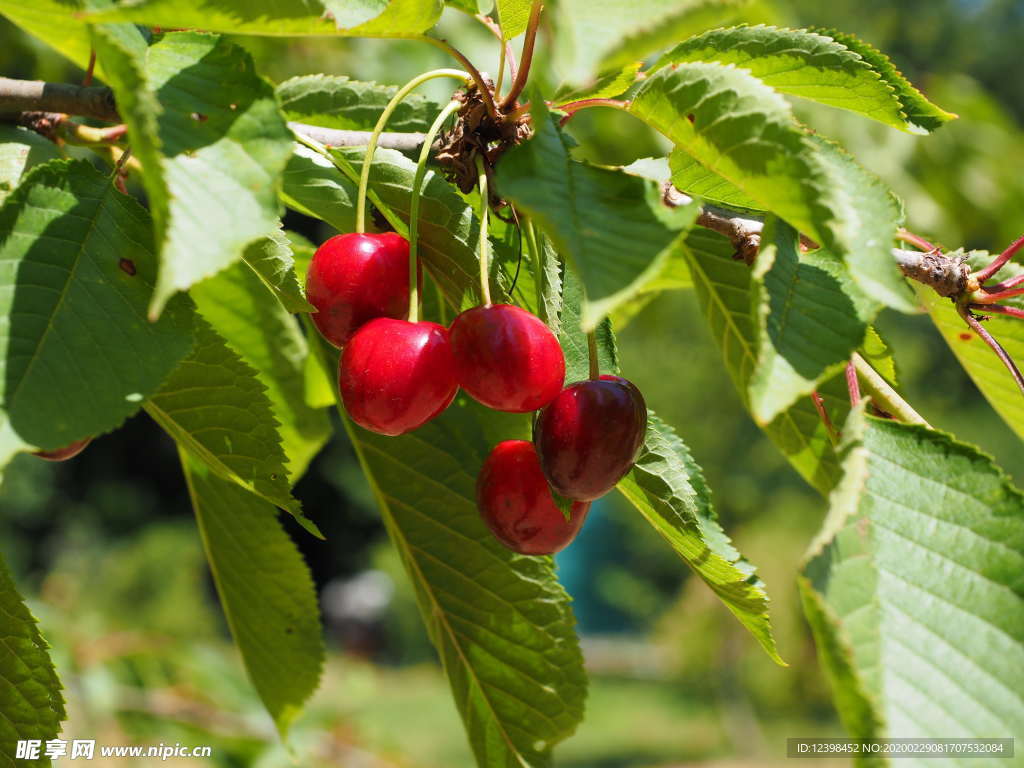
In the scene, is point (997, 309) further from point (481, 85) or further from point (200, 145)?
point (200, 145)

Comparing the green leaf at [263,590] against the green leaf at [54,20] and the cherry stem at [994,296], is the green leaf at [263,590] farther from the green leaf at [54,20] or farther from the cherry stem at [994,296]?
the cherry stem at [994,296]

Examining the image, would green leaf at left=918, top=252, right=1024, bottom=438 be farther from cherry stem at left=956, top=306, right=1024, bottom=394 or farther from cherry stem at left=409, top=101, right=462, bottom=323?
cherry stem at left=409, top=101, right=462, bottom=323

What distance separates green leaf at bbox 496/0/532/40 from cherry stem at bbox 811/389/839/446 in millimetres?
427

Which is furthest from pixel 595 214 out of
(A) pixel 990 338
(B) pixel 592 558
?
(B) pixel 592 558

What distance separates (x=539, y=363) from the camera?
744 millimetres

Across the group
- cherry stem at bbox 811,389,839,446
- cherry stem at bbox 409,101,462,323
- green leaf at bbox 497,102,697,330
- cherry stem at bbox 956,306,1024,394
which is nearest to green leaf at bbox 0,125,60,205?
cherry stem at bbox 409,101,462,323

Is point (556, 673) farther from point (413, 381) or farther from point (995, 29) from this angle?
point (995, 29)

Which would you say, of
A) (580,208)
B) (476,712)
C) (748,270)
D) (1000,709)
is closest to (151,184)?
(580,208)

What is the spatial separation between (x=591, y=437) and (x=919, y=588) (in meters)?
0.26

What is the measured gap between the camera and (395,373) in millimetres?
750

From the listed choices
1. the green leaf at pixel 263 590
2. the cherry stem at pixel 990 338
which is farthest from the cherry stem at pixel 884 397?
the green leaf at pixel 263 590

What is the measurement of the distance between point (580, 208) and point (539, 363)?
0.16 meters

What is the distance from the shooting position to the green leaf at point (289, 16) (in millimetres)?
598

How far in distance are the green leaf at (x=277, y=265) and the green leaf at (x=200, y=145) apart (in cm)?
16
